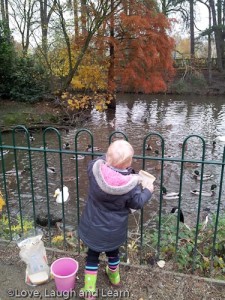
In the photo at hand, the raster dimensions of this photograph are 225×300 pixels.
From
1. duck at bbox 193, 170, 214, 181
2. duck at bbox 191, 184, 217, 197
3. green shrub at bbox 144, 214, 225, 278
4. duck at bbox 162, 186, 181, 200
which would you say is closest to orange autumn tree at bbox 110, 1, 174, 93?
duck at bbox 193, 170, 214, 181

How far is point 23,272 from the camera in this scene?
282 centimetres

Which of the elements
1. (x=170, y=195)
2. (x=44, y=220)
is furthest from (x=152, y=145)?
(x=44, y=220)

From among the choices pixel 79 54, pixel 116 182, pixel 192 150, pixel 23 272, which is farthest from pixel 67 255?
pixel 79 54

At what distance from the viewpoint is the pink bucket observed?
2459 millimetres

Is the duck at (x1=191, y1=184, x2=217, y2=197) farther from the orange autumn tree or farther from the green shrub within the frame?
the orange autumn tree

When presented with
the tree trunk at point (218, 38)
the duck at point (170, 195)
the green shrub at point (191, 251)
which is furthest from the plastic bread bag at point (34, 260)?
the tree trunk at point (218, 38)

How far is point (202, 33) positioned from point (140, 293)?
30243mm

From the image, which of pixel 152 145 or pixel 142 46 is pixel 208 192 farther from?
pixel 142 46

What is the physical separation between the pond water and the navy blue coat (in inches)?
23.9

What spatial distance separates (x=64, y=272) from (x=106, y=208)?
0.82 m

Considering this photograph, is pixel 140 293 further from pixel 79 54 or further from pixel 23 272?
pixel 79 54

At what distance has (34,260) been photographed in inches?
104

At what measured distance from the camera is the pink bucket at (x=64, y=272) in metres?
2.46

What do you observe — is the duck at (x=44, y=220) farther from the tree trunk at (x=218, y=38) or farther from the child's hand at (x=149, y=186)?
the tree trunk at (x=218, y=38)
